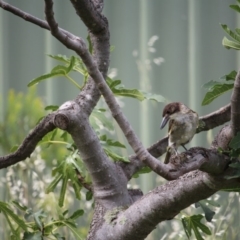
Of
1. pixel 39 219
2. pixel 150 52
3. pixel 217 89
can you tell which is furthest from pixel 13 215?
pixel 150 52

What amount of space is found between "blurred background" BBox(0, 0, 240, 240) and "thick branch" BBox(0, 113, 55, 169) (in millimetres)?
863

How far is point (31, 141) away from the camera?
32.1 inches

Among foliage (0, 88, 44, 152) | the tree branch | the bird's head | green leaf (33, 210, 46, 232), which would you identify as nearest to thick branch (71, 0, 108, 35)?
the tree branch

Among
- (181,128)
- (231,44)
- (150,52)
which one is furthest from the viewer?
(150,52)

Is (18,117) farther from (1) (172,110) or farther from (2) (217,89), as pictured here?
(2) (217,89)

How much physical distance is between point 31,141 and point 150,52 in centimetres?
103

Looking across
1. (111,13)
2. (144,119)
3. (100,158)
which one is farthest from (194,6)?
(100,158)

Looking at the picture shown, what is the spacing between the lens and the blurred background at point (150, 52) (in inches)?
67.8

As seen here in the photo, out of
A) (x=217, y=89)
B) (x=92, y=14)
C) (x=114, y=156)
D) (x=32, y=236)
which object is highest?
(x=92, y=14)

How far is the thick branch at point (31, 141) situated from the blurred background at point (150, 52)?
0.86 meters

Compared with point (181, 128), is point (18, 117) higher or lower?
lower

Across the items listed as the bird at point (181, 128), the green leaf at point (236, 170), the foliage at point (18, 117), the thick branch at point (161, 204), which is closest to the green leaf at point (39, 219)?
the thick branch at point (161, 204)

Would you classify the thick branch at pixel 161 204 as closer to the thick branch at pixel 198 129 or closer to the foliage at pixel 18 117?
the thick branch at pixel 198 129

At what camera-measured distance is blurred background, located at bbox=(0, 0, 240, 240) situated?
1722mm
